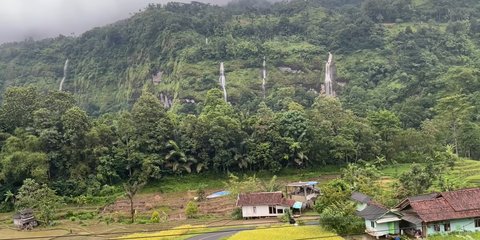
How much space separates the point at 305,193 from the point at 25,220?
2456 centimetres

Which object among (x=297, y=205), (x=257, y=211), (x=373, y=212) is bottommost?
(x=257, y=211)

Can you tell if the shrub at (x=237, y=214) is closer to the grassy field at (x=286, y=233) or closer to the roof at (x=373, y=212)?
the grassy field at (x=286, y=233)

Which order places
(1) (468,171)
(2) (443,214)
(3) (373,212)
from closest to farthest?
1. (2) (443,214)
2. (3) (373,212)
3. (1) (468,171)

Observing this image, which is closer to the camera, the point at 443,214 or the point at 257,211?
the point at 443,214

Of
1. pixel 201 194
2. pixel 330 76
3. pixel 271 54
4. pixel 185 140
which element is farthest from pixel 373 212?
pixel 271 54

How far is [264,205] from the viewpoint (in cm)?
4022

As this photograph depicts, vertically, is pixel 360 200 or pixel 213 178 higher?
pixel 360 200

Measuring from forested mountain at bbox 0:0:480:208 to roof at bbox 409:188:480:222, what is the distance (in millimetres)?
25175

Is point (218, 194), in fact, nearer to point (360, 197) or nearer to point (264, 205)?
point (264, 205)

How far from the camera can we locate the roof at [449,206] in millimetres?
29500

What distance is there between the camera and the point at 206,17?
5846 inches

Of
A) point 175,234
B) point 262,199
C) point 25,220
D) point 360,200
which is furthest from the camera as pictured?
point 25,220

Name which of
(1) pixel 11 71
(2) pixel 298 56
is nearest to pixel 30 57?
(1) pixel 11 71

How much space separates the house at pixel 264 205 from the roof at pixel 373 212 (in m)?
9.28
